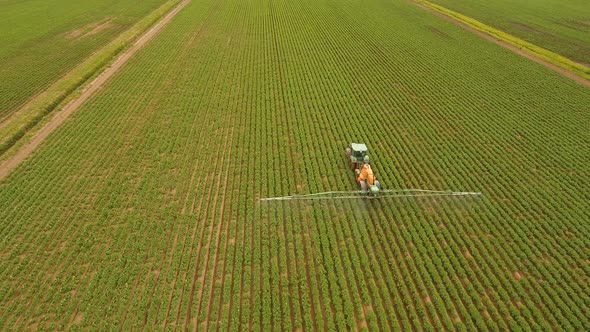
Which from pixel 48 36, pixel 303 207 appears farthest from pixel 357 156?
pixel 48 36

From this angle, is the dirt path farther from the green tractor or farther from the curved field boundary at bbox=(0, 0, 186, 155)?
the green tractor

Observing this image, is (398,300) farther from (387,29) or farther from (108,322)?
(387,29)

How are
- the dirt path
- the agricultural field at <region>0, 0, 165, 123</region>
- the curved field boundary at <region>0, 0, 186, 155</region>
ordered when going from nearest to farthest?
1. the dirt path
2. the curved field boundary at <region>0, 0, 186, 155</region>
3. the agricultural field at <region>0, 0, 165, 123</region>

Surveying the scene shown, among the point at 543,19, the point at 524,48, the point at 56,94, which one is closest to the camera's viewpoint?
the point at 56,94

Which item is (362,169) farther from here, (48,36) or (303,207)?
(48,36)

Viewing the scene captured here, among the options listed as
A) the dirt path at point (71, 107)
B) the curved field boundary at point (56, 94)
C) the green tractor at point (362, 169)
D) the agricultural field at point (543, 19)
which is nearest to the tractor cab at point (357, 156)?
the green tractor at point (362, 169)

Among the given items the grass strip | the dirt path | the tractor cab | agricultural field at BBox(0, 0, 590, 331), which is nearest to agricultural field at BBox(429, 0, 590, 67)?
the grass strip
